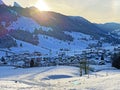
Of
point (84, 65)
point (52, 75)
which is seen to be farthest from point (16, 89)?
point (84, 65)

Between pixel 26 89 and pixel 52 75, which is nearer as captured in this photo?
pixel 26 89

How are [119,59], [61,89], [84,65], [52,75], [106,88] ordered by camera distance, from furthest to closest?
[119,59] → [84,65] → [52,75] → [61,89] → [106,88]

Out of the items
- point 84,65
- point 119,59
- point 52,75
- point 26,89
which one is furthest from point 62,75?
point 26,89

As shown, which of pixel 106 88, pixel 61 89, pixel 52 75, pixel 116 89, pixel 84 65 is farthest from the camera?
pixel 84 65

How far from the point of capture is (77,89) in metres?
44.7

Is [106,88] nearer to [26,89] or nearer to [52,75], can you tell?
[26,89]

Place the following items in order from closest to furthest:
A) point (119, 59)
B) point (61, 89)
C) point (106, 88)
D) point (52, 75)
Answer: point (106, 88)
point (61, 89)
point (52, 75)
point (119, 59)

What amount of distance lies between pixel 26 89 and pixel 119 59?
4408 inches

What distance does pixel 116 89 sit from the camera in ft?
131

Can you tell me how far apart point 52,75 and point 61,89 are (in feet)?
224

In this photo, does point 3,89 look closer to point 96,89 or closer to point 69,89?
point 69,89

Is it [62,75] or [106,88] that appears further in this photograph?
[62,75]

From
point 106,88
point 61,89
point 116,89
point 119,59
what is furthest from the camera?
point 119,59

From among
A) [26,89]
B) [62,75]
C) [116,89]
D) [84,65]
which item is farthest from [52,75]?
[116,89]
